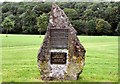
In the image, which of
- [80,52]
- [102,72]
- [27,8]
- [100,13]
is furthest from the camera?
[100,13]

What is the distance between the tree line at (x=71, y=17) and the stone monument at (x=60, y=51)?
2059 centimetres

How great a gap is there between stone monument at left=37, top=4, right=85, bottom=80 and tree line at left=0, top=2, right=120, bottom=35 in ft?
67.6

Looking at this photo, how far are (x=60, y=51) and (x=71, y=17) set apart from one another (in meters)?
25.2

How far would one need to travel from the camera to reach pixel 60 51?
927cm

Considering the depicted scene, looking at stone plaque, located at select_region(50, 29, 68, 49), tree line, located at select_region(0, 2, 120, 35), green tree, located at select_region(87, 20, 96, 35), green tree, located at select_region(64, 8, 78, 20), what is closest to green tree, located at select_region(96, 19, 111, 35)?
tree line, located at select_region(0, 2, 120, 35)

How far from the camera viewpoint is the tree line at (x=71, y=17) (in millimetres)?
32219

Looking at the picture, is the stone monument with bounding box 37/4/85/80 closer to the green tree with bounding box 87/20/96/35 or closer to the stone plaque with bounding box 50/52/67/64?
the stone plaque with bounding box 50/52/67/64

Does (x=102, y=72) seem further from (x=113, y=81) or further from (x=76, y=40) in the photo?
(x=76, y=40)

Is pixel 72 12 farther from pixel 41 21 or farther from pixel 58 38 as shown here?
pixel 58 38

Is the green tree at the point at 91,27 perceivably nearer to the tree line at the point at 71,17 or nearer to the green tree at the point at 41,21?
the tree line at the point at 71,17

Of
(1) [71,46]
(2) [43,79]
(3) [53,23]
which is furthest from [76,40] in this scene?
(2) [43,79]

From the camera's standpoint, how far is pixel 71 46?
30.4 feet

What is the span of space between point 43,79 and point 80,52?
129 centimetres

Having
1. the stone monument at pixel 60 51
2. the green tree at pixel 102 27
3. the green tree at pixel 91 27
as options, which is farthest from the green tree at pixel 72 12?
the stone monument at pixel 60 51
